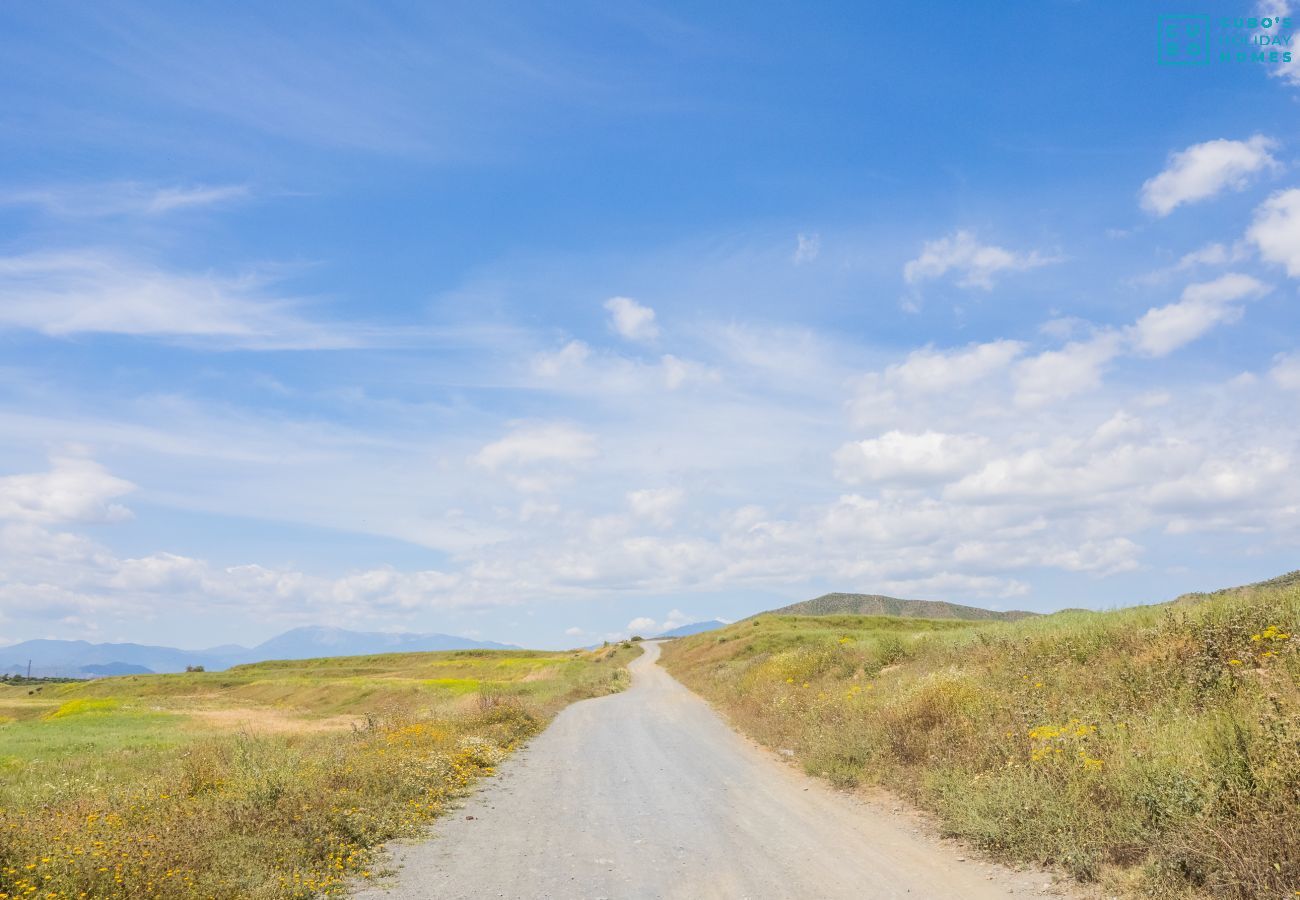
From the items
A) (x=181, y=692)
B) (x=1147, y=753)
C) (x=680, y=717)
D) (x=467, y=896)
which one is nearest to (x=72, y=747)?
(x=680, y=717)

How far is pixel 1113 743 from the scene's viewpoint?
10.2 meters

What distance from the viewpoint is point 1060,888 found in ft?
26.3

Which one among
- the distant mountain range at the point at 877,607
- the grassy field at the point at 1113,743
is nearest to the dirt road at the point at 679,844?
A: the grassy field at the point at 1113,743

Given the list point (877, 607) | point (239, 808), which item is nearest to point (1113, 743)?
point (239, 808)

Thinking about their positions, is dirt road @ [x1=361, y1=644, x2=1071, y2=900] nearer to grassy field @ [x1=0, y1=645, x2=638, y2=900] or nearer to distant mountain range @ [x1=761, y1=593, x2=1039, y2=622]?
grassy field @ [x1=0, y1=645, x2=638, y2=900]

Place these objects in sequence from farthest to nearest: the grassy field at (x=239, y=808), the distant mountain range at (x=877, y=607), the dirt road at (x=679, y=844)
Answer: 1. the distant mountain range at (x=877, y=607)
2. the dirt road at (x=679, y=844)
3. the grassy field at (x=239, y=808)

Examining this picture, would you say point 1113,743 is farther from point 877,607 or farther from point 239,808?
point 877,607

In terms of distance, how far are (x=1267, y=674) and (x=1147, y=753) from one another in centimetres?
311

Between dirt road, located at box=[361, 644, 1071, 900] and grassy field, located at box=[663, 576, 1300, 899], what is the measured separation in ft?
3.02

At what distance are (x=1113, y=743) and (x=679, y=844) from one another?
6325 mm

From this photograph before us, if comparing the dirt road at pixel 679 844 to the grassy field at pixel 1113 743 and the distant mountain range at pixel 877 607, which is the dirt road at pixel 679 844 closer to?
the grassy field at pixel 1113 743

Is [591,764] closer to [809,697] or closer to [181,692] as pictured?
[809,697]

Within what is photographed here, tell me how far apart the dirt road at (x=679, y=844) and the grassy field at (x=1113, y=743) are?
3.02 feet

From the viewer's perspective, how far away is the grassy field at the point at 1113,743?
7.39m
